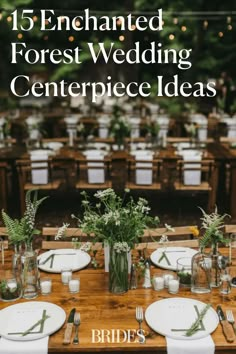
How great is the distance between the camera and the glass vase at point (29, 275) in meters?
2.79

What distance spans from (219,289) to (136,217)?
603 mm

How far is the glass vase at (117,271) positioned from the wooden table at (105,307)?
0.14 ft

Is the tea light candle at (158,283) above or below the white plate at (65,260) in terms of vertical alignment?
below

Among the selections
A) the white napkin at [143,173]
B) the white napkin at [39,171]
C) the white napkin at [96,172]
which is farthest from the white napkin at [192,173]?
the white napkin at [39,171]

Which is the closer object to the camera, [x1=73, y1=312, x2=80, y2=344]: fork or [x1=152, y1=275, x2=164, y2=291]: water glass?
[x1=73, y1=312, x2=80, y2=344]: fork

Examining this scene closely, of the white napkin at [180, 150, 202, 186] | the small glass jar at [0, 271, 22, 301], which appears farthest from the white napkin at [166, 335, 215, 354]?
the white napkin at [180, 150, 202, 186]

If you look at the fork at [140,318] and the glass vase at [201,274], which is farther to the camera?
the glass vase at [201,274]

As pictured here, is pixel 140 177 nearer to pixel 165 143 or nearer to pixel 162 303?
pixel 165 143

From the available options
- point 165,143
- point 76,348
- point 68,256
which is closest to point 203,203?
point 165,143

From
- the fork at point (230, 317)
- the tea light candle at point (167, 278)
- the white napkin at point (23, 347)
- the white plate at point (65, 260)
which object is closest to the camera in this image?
the white napkin at point (23, 347)

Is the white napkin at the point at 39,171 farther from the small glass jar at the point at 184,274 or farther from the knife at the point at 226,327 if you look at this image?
the knife at the point at 226,327

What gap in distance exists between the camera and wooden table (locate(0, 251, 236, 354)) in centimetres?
230

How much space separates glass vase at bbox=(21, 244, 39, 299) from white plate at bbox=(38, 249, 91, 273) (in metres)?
0.27

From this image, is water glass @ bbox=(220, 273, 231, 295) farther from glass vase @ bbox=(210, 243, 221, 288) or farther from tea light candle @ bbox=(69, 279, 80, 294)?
tea light candle @ bbox=(69, 279, 80, 294)
